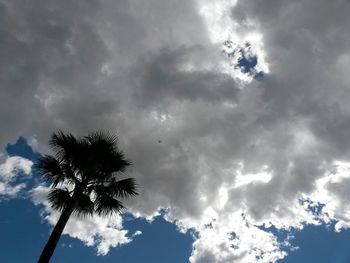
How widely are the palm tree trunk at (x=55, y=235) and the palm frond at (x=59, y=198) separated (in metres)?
1.25

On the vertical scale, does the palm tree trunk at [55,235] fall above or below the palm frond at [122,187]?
below

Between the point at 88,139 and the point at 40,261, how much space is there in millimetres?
5906

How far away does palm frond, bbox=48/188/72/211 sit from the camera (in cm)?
1550

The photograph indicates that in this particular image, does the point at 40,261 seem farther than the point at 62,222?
No

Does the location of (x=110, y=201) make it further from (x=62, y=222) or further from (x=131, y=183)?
(x=62, y=222)

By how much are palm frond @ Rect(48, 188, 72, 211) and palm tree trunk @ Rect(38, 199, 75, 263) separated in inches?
49.2

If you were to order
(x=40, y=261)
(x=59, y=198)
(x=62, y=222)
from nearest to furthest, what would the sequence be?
(x=40, y=261) → (x=62, y=222) → (x=59, y=198)

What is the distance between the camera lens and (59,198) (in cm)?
1557

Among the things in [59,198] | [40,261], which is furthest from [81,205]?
[40,261]

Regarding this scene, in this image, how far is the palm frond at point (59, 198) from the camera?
15500mm

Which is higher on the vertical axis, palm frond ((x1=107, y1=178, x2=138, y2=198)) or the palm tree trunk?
palm frond ((x1=107, y1=178, x2=138, y2=198))

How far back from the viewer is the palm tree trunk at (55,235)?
12.7 metres

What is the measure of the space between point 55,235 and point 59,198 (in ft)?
8.45

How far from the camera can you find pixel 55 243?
42.9ft
